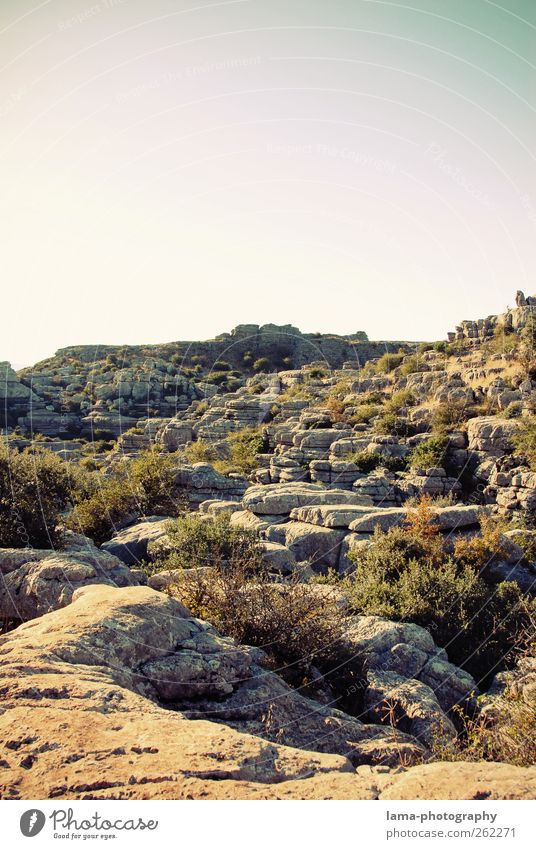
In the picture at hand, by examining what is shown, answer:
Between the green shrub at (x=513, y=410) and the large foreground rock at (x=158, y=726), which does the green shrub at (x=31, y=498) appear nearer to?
the large foreground rock at (x=158, y=726)

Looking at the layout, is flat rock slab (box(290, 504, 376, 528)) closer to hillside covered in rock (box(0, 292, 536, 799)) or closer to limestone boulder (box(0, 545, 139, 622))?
hillside covered in rock (box(0, 292, 536, 799))

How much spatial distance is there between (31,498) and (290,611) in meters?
6.71

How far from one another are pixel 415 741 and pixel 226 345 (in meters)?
55.9

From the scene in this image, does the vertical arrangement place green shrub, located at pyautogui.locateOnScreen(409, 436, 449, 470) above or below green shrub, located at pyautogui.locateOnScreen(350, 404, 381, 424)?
below

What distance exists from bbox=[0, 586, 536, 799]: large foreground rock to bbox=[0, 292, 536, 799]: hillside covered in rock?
0.02m

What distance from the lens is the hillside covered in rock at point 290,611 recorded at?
3834 millimetres

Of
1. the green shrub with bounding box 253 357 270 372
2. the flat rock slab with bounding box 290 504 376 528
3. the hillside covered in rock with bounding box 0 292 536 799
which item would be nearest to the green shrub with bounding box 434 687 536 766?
the hillside covered in rock with bounding box 0 292 536 799

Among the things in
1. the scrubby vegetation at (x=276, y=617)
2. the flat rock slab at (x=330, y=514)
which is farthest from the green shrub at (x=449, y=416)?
the scrubby vegetation at (x=276, y=617)

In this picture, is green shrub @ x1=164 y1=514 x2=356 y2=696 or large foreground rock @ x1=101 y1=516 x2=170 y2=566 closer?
green shrub @ x1=164 y1=514 x2=356 y2=696

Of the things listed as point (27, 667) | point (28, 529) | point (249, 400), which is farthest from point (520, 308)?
point (27, 667)

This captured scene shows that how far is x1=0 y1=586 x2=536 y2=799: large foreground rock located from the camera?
3.53 m

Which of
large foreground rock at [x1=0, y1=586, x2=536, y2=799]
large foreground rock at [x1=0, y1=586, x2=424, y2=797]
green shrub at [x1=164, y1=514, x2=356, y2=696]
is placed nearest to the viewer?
large foreground rock at [x1=0, y1=586, x2=536, y2=799]

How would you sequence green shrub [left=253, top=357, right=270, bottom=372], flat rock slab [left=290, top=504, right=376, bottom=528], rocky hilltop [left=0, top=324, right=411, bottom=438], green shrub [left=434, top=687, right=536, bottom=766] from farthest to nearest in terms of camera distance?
green shrub [left=253, top=357, right=270, bottom=372] → rocky hilltop [left=0, top=324, right=411, bottom=438] → flat rock slab [left=290, top=504, right=376, bottom=528] → green shrub [left=434, top=687, right=536, bottom=766]

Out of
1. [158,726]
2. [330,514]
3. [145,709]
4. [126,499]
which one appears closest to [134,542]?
[126,499]
